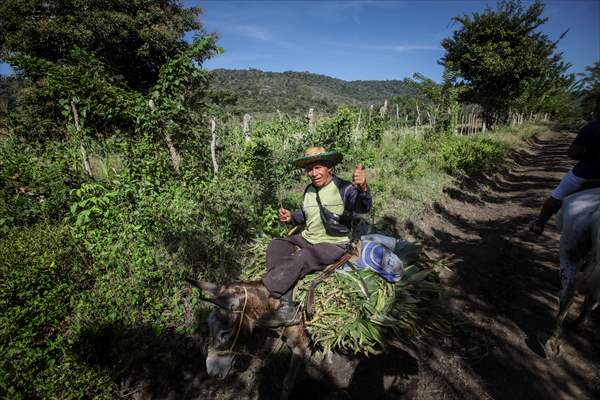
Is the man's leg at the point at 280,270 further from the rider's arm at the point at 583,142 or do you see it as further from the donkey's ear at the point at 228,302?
the rider's arm at the point at 583,142

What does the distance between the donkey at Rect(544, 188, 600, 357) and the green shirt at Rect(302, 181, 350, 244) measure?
237cm

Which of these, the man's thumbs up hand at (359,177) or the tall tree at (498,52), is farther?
the tall tree at (498,52)

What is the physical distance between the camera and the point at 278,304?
8.45ft

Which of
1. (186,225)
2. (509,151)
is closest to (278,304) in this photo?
(186,225)

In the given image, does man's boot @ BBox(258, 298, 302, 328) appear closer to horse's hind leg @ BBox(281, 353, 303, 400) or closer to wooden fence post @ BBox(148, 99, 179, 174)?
horse's hind leg @ BBox(281, 353, 303, 400)

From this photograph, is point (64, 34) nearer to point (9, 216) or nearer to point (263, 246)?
point (9, 216)

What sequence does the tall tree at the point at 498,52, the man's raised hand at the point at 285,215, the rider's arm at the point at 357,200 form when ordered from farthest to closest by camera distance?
the tall tree at the point at 498,52
the man's raised hand at the point at 285,215
the rider's arm at the point at 357,200

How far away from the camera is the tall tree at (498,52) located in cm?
1664

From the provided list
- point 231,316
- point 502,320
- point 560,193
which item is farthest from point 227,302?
point 560,193

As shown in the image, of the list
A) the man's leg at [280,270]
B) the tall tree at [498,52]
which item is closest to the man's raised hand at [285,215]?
the man's leg at [280,270]

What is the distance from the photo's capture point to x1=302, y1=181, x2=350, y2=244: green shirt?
2.91 meters

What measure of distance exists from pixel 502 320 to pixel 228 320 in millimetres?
3639

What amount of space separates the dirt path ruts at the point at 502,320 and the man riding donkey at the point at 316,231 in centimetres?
174

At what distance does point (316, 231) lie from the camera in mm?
3082
